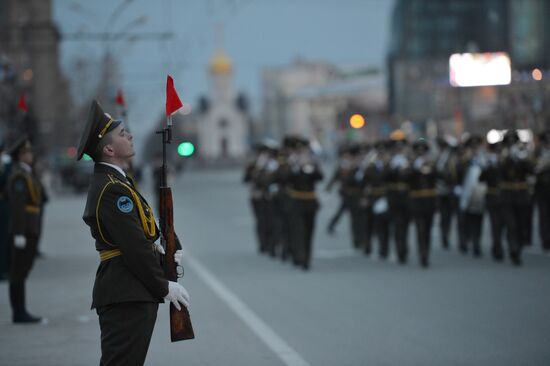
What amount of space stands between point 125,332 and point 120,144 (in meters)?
1.02

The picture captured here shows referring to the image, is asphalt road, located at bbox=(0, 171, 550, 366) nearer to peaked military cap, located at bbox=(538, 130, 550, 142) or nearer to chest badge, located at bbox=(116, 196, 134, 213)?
peaked military cap, located at bbox=(538, 130, 550, 142)

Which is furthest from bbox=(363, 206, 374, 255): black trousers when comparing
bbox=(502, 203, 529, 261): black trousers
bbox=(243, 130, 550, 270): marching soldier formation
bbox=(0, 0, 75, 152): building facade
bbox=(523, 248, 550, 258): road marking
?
bbox=(0, 0, 75, 152): building facade

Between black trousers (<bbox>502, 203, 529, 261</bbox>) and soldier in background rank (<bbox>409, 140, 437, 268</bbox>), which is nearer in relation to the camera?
black trousers (<bbox>502, 203, 529, 261</bbox>)

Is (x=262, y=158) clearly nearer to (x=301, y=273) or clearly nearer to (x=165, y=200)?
(x=301, y=273)

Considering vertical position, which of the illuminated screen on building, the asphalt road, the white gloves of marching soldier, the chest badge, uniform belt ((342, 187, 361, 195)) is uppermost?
the illuminated screen on building

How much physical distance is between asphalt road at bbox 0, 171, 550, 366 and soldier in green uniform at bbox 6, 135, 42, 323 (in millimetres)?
263

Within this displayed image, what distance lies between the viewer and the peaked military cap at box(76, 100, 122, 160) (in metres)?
6.13

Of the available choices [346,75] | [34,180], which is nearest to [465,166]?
[34,180]

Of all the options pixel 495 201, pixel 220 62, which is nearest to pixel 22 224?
pixel 495 201

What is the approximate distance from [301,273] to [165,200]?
1002cm

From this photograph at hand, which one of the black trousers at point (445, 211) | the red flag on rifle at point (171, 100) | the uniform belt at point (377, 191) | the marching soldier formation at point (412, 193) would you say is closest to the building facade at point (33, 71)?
the marching soldier formation at point (412, 193)

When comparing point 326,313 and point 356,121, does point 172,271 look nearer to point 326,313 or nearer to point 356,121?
point 326,313

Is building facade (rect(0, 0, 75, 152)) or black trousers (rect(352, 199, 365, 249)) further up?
building facade (rect(0, 0, 75, 152))

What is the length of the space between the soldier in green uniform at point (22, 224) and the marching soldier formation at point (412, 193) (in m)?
5.84
